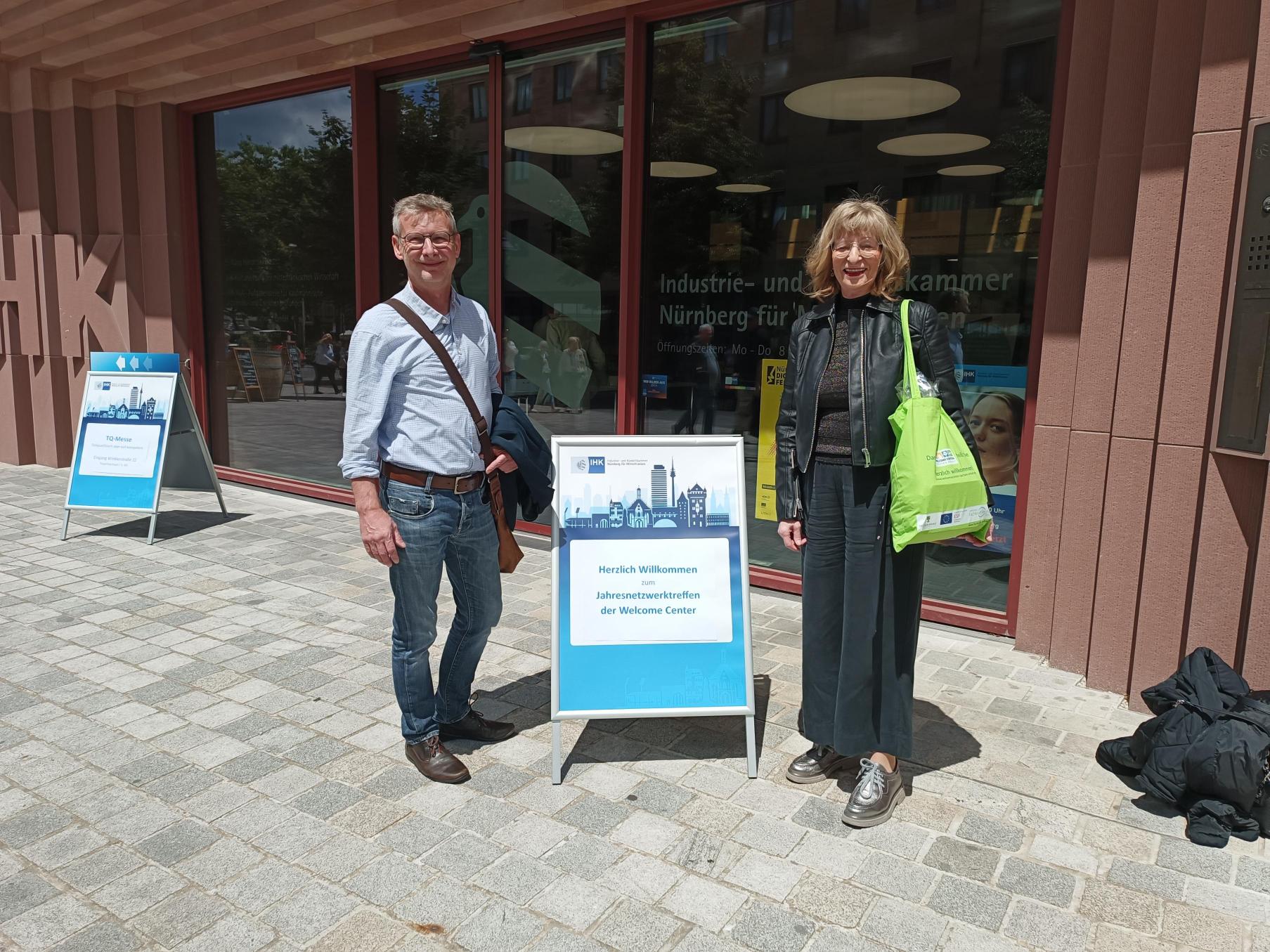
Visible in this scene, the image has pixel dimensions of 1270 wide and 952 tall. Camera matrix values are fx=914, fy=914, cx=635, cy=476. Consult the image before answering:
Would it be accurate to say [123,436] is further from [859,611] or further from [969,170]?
[969,170]

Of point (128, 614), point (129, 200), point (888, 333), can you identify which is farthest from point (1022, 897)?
Answer: point (129, 200)

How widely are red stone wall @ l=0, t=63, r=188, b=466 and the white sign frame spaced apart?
694cm

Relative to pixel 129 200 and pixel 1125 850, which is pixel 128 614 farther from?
pixel 129 200

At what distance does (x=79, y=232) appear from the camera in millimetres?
8797

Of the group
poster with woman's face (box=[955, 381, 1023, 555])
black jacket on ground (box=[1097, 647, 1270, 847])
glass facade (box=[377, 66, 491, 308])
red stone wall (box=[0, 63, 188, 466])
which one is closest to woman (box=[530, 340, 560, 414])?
glass facade (box=[377, 66, 491, 308])

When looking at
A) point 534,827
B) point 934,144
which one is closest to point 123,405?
point 534,827

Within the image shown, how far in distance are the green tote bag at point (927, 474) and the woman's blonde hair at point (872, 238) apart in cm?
13

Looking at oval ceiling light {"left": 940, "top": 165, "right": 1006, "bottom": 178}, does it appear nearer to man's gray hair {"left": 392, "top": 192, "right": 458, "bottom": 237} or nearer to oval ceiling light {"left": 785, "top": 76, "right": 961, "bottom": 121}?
oval ceiling light {"left": 785, "top": 76, "right": 961, "bottom": 121}

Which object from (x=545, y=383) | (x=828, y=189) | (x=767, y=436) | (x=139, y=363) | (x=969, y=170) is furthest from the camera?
(x=139, y=363)

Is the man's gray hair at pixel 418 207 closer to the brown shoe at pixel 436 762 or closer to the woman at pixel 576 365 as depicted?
the brown shoe at pixel 436 762

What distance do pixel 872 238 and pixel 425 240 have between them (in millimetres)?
1459

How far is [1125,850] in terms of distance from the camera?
2.84 meters

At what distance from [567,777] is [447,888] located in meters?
0.73

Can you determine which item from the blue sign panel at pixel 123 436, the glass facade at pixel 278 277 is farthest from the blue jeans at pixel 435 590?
the glass facade at pixel 278 277
